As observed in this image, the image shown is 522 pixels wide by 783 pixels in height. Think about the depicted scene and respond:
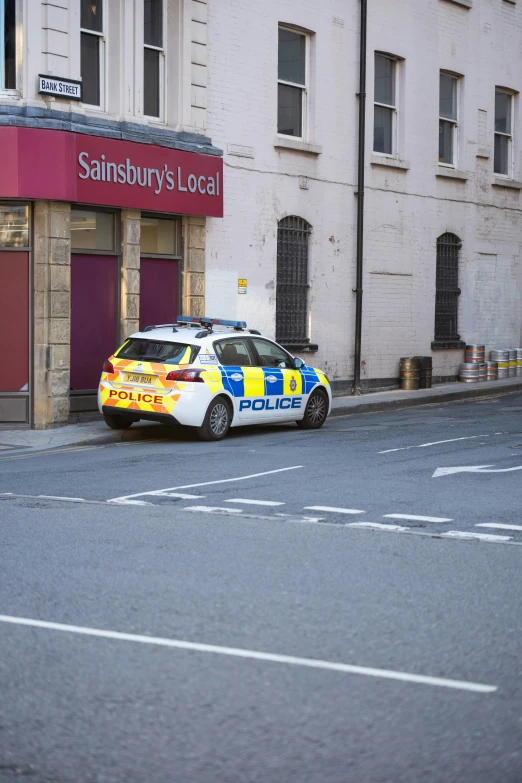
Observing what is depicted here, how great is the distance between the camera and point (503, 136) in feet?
98.8

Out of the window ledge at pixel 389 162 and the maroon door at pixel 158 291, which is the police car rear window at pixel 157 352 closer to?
the maroon door at pixel 158 291

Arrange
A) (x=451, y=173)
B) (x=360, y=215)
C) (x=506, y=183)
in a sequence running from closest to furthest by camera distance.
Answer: (x=360, y=215) < (x=451, y=173) < (x=506, y=183)

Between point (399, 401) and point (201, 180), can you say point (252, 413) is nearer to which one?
point (201, 180)

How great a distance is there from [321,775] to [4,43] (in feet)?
51.4

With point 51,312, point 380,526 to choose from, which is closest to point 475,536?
point 380,526

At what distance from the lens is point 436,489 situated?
1183 centimetres

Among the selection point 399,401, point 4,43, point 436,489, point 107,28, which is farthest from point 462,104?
point 436,489

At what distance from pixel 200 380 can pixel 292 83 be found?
30.0ft

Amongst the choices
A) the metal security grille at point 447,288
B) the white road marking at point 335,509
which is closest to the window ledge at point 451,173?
the metal security grille at point 447,288

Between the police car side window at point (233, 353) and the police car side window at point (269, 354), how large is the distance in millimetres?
269

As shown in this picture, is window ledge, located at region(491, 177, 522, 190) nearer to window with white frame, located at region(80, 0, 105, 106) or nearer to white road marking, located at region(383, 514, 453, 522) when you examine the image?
window with white frame, located at region(80, 0, 105, 106)

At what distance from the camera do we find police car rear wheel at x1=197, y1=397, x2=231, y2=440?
16.4 meters

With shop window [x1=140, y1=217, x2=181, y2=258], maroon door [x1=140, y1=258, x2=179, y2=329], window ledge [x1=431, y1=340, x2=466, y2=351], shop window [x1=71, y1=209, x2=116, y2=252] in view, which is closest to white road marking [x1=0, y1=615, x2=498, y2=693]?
shop window [x1=71, y1=209, x2=116, y2=252]

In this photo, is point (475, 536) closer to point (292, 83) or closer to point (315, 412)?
point (315, 412)
